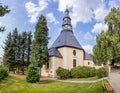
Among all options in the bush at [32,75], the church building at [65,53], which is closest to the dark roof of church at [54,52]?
the church building at [65,53]

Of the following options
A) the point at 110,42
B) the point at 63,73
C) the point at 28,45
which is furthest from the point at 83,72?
the point at 28,45

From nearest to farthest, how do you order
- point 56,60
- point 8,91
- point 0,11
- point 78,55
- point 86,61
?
1. point 0,11
2. point 8,91
3. point 56,60
4. point 78,55
5. point 86,61

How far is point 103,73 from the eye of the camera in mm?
32750

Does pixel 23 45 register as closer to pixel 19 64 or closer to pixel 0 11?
pixel 19 64

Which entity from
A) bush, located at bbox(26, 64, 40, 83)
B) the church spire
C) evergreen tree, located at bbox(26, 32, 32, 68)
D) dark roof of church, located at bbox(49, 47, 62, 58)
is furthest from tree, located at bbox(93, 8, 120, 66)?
the church spire

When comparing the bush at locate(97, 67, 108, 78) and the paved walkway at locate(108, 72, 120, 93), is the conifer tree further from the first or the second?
the paved walkway at locate(108, 72, 120, 93)

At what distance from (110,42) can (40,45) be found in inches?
605

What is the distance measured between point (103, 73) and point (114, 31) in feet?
23.1

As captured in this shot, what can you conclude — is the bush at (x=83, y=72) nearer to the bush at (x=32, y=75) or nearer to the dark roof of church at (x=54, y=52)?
the dark roof of church at (x=54, y=52)

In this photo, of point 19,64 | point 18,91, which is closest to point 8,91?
point 18,91

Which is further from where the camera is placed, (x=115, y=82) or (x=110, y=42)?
(x=110, y=42)

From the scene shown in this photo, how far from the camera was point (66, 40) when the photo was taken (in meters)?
47.4

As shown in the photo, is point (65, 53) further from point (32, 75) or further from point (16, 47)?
point (32, 75)

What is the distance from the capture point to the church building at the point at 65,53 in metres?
44.2
